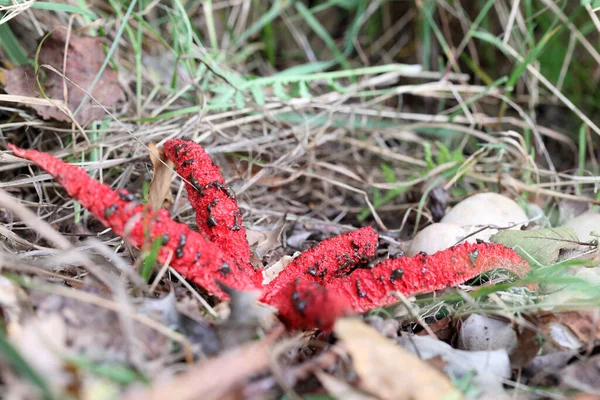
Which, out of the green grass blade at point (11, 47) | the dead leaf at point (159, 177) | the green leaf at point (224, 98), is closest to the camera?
the dead leaf at point (159, 177)

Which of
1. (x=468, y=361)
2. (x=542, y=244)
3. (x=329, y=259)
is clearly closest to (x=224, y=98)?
(x=329, y=259)

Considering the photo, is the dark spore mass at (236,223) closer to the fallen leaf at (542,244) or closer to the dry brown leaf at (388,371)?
the dry brown leaf at (388,371)

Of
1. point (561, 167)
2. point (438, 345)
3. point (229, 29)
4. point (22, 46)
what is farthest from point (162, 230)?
point (561, 167)

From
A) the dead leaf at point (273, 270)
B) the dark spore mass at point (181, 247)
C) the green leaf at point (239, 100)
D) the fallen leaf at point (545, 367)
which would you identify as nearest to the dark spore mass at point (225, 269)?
the dark spore mass at point (181, 247)

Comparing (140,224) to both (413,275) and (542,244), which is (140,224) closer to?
(413,275)

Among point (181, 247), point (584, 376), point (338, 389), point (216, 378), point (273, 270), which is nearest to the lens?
point (216, 378)

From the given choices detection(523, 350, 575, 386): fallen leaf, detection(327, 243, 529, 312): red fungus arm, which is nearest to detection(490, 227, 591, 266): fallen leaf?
detection(327, 243, 529, 312): red fungus arm

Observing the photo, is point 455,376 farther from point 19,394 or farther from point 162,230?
point 19,394
